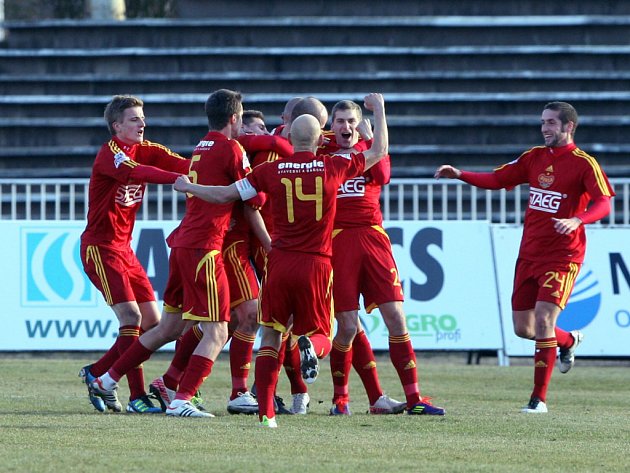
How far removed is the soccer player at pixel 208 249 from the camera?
891 centimetres

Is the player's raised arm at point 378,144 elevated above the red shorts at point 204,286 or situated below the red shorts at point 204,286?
above

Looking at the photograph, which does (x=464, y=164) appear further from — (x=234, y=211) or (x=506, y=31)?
(x=234, y=211)

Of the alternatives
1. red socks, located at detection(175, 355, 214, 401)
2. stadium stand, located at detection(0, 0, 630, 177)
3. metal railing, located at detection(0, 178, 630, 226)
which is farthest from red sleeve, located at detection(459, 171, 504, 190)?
stadium stand, located at detection(0, 0, 630, 177)

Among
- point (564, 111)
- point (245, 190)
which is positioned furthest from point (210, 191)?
point (564, 111)

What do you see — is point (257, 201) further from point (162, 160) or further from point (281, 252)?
point (162, 160)

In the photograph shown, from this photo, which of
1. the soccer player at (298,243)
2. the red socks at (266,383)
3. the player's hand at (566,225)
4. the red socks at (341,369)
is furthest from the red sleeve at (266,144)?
the player's hand at (566,225)

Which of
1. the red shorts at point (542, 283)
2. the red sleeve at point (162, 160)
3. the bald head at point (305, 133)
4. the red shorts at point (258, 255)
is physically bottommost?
the red shorts at point (542, 283)

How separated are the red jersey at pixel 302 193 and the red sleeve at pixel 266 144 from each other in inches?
41.6

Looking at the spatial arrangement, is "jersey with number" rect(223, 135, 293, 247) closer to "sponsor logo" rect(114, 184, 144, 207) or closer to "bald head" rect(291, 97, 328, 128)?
"bald head" rect(291, 97, 328, 128)

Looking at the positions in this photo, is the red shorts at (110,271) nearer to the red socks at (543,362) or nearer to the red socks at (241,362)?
the red socks at (241,362)

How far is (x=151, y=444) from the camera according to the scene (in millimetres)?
7289

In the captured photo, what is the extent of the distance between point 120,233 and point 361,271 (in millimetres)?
1770

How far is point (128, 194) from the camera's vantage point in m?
9.66

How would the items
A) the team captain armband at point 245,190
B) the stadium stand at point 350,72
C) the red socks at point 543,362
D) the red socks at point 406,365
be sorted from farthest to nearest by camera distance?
1. the stadium stand at point 350,72
2. the red socks at point 543,362
3. the red socks at point 406,365
4. the team captain armband at point 245,190
